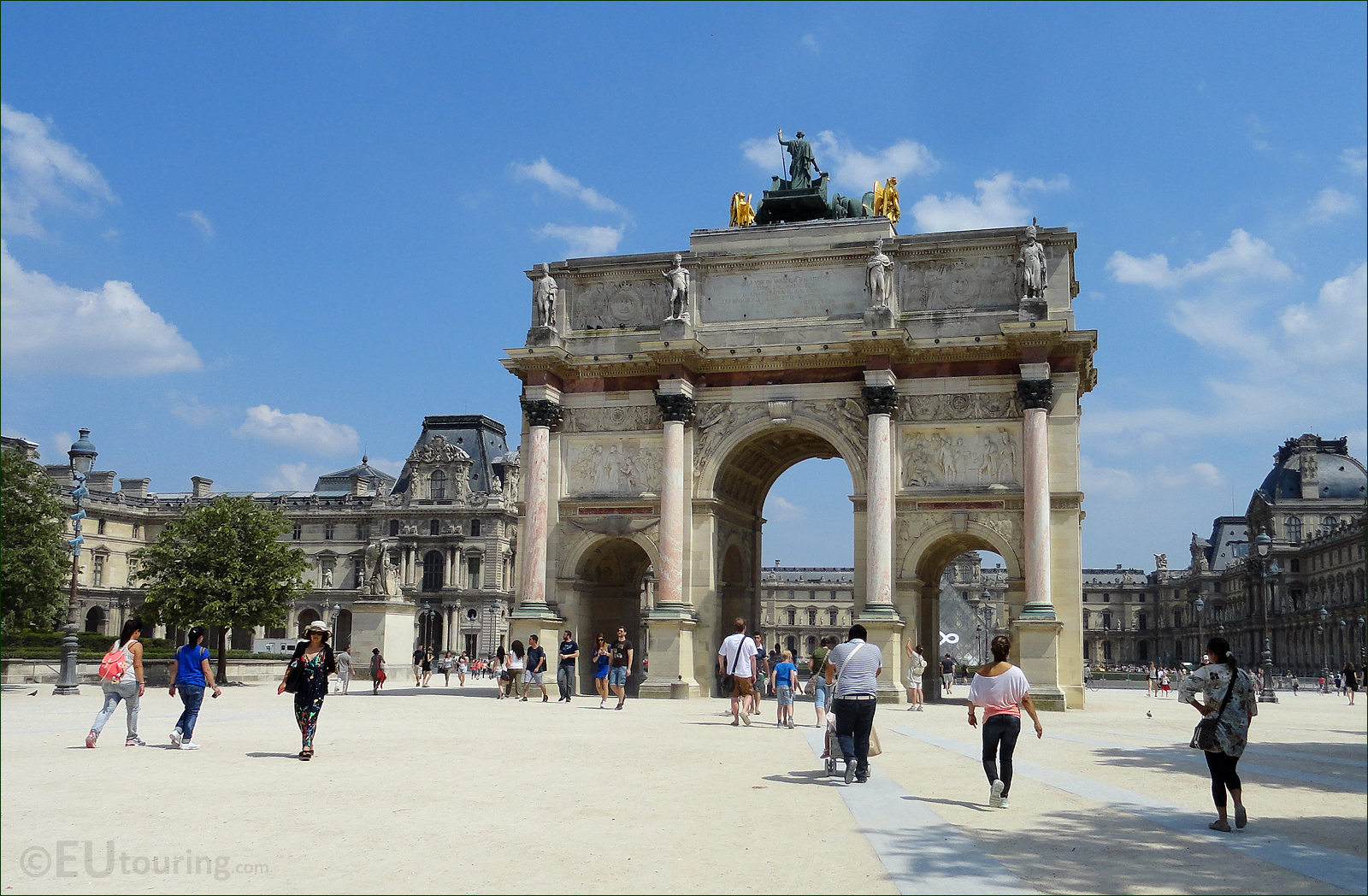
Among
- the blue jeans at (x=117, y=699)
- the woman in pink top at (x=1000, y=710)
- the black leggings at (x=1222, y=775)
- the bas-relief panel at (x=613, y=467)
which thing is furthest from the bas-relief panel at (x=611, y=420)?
the black leggings at (x=1222, y=775)

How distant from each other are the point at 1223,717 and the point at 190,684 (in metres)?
13.0

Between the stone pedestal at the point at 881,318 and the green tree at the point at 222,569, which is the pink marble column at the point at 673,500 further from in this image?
the green tree at the point at 222,569

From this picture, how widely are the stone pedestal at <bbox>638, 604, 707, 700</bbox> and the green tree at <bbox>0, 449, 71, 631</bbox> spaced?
77.5ft

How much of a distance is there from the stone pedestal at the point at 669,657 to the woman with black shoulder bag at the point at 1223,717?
963 inches

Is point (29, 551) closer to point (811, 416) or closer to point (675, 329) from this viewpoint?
point (675, 329)

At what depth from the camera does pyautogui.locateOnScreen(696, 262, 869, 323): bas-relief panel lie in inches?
1462

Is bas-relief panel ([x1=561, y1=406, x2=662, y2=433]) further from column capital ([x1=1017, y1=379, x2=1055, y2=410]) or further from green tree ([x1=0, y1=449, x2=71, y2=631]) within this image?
green tree ([x1=0, y1=449, x2=71, y2=631])

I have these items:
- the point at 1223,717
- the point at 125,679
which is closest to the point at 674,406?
the point at 125,679

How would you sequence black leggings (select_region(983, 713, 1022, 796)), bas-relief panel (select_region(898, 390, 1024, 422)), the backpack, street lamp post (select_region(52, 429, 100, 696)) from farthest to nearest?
bas-relief panel (select_region(898, 390, 1024, 422)), street lamp post (select_region(52, 429, 100, 696)), the backpack, black leggings (select_region(983, 713, 1022, 796))

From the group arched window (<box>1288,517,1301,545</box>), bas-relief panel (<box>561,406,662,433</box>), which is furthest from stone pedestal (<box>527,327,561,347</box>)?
arched window (<box>1288,517,1301,545</box>)

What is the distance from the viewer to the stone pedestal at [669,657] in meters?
35.0

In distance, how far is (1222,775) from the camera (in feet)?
35.7

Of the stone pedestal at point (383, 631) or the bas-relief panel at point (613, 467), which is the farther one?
the stone pedestal at point (383, 631)

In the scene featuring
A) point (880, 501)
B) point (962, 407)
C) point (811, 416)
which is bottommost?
point (880, 501)
